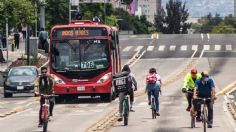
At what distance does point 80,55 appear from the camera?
37.4 metres

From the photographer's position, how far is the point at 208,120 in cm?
2316

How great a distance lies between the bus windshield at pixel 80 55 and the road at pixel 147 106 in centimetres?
173

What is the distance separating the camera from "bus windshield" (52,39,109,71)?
3744 centimetres

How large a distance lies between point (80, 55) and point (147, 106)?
3.91 metres

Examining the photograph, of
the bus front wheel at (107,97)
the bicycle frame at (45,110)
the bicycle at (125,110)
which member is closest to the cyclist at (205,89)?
the bicycle at (125,110)

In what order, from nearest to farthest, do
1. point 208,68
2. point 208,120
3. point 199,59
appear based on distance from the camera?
point 208,120 → point 208,68 → point 199,59

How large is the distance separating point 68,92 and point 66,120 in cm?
902

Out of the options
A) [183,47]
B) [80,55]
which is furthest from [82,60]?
[183,47]

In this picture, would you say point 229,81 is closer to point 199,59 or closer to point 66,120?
point 199,59

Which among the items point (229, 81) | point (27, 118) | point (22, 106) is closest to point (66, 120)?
point (27, 118)

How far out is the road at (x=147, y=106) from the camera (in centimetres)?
2550

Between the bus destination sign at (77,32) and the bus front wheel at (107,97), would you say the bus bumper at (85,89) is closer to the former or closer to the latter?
the bus front wheel at (107,97)

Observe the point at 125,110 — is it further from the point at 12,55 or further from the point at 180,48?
the point at 180,48

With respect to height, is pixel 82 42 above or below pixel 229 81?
above
